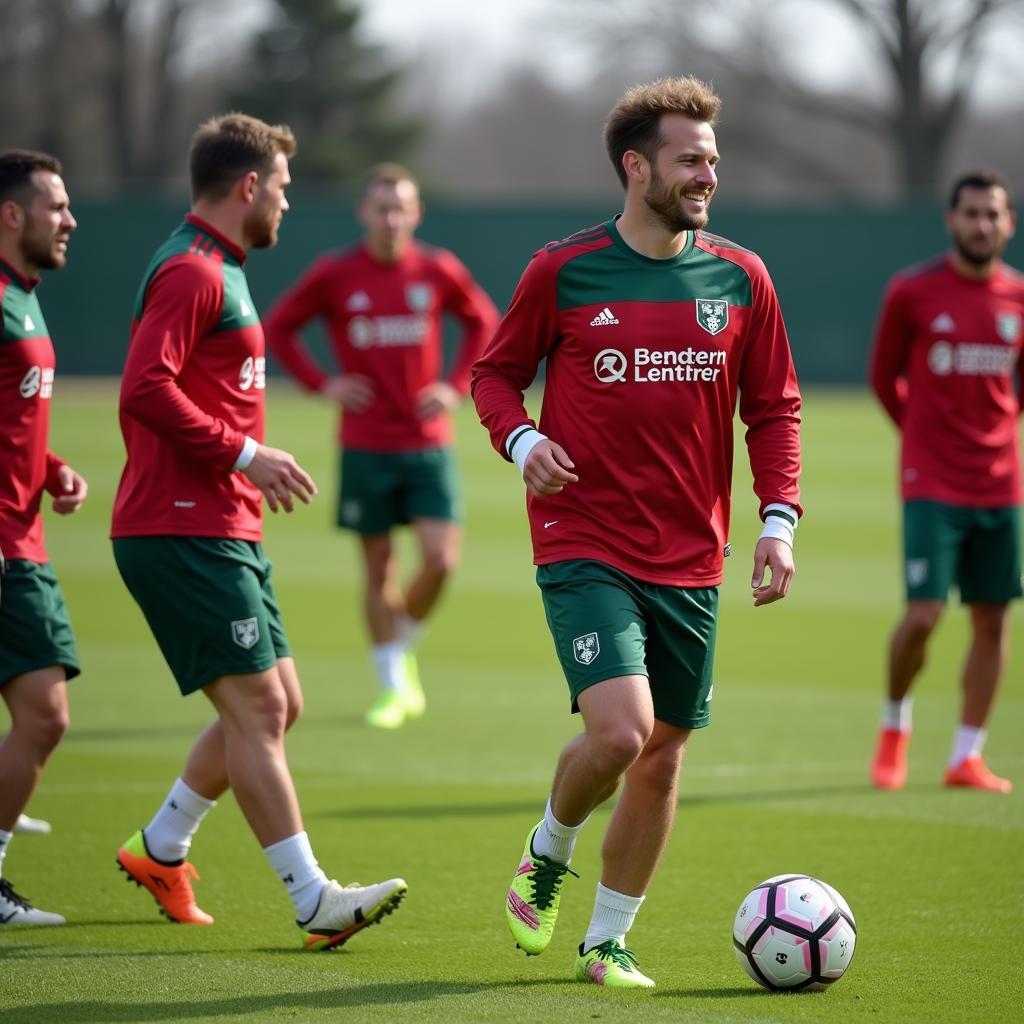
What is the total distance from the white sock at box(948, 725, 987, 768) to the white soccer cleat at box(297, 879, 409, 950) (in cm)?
364

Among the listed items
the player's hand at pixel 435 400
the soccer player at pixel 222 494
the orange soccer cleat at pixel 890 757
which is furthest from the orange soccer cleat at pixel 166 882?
the player's hand at pixel 435 400

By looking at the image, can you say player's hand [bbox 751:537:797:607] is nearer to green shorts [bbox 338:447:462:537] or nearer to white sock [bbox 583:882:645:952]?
white sock [bbox 583:882:645:952]

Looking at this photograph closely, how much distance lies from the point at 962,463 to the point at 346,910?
4113 millimetres

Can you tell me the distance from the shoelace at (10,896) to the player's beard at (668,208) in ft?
9.99

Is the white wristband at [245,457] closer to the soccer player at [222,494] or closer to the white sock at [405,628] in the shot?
the soccer player at [222,494]

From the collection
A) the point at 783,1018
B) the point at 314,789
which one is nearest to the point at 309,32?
the point at 314,789

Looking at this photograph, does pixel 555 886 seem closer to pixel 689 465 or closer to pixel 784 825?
pixel 689 465

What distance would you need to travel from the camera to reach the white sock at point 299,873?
17.8 feet

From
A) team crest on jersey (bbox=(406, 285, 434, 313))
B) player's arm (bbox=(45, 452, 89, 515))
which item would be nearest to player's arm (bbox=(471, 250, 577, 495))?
player's arm (bbox=(45, 452, 89, 515))

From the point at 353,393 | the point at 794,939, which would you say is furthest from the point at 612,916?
the point at 353,393

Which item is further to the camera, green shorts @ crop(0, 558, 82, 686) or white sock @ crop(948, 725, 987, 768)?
white sock @ crop(948, 725, 987, 768)

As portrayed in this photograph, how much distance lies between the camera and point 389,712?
9844mm

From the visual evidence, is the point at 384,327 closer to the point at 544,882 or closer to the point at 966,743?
the point at 966,743

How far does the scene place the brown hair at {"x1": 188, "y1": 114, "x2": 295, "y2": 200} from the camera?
5.70 metres
